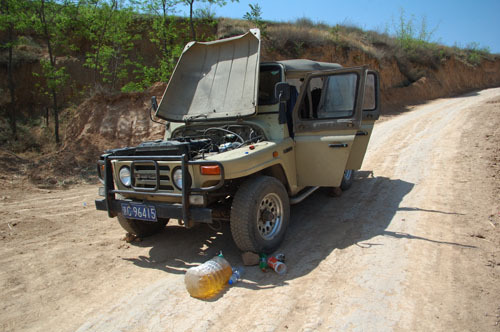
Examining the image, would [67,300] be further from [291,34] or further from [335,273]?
[291,34]

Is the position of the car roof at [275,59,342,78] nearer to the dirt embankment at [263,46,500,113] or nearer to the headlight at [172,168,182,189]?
the headlight at [172,168,182,189]

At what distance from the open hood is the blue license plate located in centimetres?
164

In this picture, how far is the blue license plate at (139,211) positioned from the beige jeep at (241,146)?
12 mm

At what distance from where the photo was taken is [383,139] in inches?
409

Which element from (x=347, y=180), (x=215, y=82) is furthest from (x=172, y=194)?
(x=347, y=180)

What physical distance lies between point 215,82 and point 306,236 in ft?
8.51

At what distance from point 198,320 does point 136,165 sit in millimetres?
1909

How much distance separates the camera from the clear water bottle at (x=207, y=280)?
3256 millimetres

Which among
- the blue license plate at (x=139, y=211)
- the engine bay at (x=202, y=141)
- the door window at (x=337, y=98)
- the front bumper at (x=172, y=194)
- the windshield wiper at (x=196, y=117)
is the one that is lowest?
the blue license plate at (x=139, y=211)

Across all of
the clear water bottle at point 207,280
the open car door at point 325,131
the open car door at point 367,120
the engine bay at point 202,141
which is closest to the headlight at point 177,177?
the engine bay at point 202,141

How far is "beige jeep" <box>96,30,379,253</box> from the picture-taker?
3.74 m

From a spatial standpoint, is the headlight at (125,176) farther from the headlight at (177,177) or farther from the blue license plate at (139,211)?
the headlight at (177,177)

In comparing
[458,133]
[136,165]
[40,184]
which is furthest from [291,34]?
[136,165]

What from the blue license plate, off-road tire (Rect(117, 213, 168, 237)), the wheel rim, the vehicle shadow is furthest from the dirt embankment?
the blue license plate
